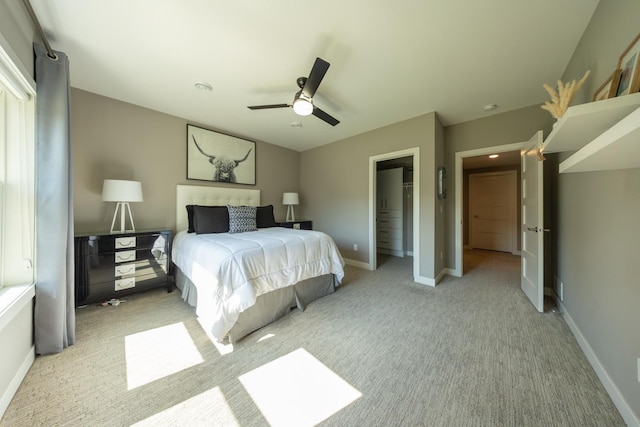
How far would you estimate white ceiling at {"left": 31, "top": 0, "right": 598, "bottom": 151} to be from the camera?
4.90 feet

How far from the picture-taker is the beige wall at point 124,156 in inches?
98.7

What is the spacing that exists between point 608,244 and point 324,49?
8.10 ft

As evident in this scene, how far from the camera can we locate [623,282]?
3.91 feet

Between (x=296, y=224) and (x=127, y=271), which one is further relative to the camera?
(x=296, y=224)

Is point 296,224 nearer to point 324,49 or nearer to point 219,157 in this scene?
point 219,157

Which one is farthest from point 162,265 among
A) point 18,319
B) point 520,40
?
point 520,40

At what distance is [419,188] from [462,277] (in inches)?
62.2

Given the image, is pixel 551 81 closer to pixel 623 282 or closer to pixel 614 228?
pixel 614 228

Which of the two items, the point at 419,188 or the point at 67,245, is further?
the point at 419,188

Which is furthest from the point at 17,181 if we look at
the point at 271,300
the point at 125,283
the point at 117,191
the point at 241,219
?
the point at 271,300

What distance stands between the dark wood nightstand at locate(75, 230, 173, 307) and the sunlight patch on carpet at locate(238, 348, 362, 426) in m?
1.98

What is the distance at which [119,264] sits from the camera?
7.79ft

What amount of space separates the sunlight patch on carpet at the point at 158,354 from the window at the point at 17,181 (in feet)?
2.81

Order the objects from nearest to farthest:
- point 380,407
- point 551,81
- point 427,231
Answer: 1. point 380,407
2. point 551,81
3. point 427,231
